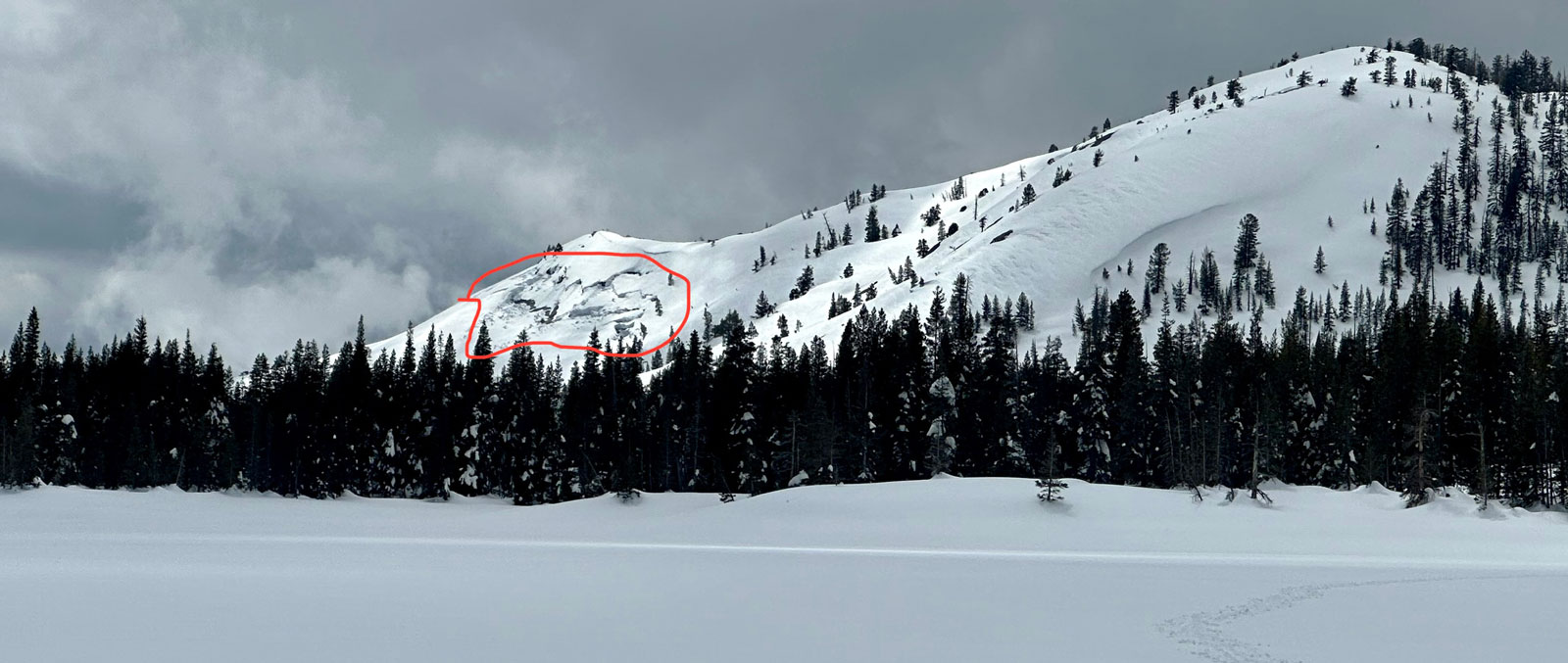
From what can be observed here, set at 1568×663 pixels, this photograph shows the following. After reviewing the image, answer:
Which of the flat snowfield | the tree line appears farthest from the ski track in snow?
the tree line

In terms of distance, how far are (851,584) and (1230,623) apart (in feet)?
27.1

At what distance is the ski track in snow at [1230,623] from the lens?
14.2m

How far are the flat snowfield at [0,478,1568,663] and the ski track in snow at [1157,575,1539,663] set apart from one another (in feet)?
0.31

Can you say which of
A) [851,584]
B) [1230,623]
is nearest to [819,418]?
[851,584]

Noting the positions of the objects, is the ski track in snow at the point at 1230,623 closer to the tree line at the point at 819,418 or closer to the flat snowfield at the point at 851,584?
the flat snowfield at the point at 851,584

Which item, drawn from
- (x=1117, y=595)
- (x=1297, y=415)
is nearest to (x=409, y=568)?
(x=1117, y=595)

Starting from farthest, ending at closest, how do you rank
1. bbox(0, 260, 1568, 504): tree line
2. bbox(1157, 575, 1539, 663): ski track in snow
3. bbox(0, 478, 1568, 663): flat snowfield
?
bbox(0, 260, 1568, 504): tree line → bbox(1157, 575, 1539, 663): ski track in snow → bbox(0, 478, 1568, 663): flat snowfield

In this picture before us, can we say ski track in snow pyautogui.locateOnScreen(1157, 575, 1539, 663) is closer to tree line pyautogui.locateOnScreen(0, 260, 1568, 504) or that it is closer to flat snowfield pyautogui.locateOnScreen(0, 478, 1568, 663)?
flat snowfield pyautogui.locateOnScreen(0, 478, 1568, 663)

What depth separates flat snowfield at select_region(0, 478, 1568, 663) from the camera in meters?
14.1

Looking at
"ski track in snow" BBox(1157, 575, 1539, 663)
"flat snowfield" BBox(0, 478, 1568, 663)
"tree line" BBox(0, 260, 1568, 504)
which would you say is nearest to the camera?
"flat snowfield" BBox(0, 478, 1568, 663)

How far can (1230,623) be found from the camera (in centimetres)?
1738

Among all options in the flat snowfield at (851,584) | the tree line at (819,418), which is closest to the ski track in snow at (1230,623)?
the flat snowfield at (851,584)

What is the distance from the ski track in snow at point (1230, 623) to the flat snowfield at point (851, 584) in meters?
0.09

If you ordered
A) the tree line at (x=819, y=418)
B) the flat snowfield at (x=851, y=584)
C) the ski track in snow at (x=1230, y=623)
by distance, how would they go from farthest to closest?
the tree line at (x=819, y=418)
the ski track in snow at (x=1230, y=623)
the flat snowfield at (x=851, y=584)
